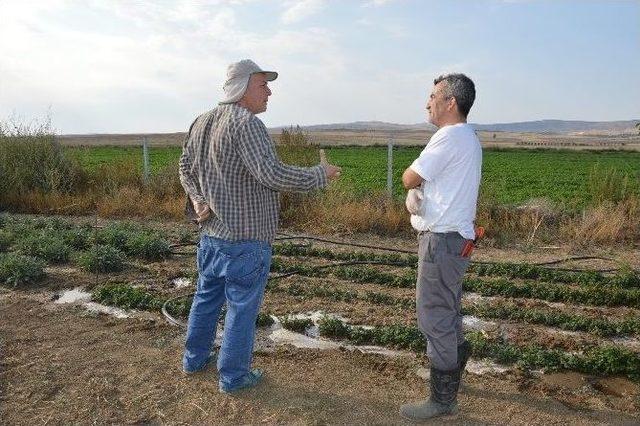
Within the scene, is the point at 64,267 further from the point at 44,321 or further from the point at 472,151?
the point at 472,151

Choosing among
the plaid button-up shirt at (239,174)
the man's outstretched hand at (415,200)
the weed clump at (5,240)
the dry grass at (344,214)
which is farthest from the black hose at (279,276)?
the weed clump at (5,240)

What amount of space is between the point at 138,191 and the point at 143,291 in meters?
6.63

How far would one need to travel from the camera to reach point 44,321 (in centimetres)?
556

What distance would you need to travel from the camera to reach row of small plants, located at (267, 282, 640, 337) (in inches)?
209

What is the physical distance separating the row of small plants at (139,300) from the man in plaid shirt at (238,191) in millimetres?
1684

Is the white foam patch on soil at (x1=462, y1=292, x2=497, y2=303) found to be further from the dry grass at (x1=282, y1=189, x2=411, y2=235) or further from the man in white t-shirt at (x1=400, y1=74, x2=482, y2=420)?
the dry grass at (x1=282, y1=189, x2=411, y2=235)

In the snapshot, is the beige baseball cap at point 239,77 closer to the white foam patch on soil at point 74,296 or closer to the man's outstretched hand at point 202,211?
the man's outstretched hand at point 202,211

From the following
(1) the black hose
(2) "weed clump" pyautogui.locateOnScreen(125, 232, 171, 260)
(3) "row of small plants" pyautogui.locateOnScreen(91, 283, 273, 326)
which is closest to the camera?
(1) the black hose

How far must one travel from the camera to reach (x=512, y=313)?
5.69 meters

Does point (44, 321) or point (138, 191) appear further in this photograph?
point (138, 191)

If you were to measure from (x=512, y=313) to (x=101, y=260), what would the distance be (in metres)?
4.93

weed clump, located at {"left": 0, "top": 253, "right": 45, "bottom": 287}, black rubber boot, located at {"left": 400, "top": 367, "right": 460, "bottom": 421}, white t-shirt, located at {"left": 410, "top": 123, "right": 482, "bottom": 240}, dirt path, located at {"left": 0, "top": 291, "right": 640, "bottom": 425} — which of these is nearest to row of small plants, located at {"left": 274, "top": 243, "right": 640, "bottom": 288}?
dirt path, located at {"left": 0, "top": 291, "right": 640, "bottom": 425}

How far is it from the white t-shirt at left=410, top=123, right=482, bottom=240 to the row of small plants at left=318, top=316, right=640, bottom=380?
1.60 metres

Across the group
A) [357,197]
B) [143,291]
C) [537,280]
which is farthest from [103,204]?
[537,280]
